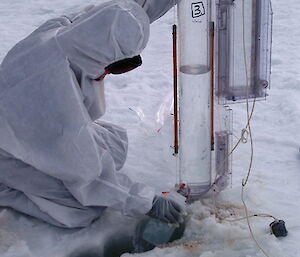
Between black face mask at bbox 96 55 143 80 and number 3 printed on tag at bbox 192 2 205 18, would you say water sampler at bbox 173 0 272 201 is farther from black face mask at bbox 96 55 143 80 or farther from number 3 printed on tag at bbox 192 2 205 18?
black face mask at bbox 96 55 143 80

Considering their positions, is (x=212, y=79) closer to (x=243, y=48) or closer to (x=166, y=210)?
(x=243, y=48)

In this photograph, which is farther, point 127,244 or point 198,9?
point 127,244

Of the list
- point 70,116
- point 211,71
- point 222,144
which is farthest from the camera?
point 222,144

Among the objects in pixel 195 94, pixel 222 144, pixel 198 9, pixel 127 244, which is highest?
pixel 198 9

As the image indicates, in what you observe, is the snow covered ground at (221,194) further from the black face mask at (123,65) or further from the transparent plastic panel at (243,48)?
the black face mask at (123,65)

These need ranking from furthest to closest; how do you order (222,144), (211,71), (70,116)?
1. (222,144)
2. (211,71)
3. (70,116)

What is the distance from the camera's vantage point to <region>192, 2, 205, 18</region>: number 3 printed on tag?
5.85 feet

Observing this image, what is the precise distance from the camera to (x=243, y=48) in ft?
6.05

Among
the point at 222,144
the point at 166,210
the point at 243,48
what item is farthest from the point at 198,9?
the point at 166,210

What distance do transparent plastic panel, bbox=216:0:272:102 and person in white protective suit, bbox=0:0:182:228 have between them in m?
0.28

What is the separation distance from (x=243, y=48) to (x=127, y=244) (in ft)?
2.68

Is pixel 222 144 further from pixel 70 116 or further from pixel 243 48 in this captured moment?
pixel 70 116

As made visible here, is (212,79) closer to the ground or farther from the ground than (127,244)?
farther from the ground

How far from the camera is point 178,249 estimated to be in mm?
1806
